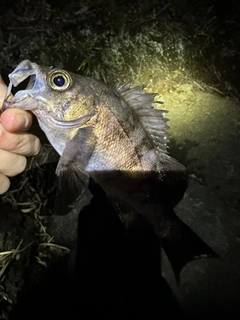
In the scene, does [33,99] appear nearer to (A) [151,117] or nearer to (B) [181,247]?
(A) [151,117]

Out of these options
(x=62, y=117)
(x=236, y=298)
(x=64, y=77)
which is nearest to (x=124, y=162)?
(x=62, y=117)

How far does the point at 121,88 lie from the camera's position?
2.16 meters

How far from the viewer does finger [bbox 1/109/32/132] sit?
1846mm

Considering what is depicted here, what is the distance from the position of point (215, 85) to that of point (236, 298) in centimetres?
278

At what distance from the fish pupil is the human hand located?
0.26m

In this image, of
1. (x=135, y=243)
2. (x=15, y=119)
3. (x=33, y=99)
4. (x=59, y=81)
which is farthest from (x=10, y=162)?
(x=135, y=243)

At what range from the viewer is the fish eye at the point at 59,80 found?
193 centimetres

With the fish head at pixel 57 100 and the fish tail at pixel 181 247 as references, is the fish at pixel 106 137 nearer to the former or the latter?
the fish head at pixel 57 100

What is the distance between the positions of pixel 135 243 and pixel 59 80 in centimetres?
183

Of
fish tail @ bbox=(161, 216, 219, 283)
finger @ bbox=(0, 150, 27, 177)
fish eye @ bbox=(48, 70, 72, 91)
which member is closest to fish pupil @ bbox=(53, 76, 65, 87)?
fish eye @ bbox=(48, 70, 72, 91)

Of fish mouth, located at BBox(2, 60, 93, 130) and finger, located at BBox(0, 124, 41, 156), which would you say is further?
finger, located at BBox(0, 124, 41, 156)

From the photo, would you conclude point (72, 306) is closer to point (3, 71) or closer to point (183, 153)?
point (183, 153)

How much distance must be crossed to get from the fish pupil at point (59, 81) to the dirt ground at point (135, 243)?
1.26 metres

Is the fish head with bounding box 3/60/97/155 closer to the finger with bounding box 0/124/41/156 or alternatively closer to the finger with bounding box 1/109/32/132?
the finger with bounding box 1/109/32/132
